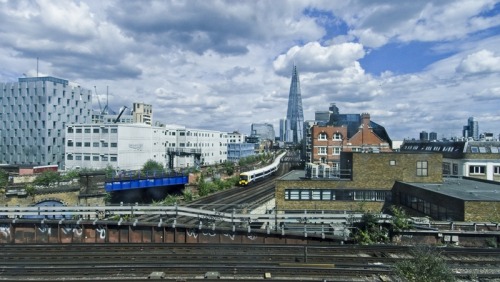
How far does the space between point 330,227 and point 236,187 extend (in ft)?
139

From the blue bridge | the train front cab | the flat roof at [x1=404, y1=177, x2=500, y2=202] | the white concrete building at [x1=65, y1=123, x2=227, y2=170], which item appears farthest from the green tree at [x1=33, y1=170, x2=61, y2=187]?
the flat roof at [x1=404, y1=177, x2=500, y2=202]

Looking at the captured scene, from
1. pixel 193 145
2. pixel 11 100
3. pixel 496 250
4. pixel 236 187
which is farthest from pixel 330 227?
pixel 11 100

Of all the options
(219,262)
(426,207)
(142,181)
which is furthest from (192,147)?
(219,262)

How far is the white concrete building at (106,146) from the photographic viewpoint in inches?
2687

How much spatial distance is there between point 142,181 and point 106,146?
85.5 ft

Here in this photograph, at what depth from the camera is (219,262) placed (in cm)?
1470

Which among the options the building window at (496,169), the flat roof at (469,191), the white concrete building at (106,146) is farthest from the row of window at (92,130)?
the building window at (496,169)

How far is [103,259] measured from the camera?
603 inches

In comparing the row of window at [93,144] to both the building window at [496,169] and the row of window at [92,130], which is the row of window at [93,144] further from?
the building window at [496,169]

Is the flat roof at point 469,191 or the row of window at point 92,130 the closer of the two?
the flat roof at point 469,191

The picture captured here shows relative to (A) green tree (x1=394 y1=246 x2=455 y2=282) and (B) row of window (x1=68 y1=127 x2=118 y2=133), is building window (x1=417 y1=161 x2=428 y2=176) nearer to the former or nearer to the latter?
(A) green tree (x1=394 y1=246 x2=455 y2=282)

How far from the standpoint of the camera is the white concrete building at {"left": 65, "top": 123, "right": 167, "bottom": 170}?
68.2 m

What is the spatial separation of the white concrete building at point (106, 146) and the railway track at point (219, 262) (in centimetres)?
5335

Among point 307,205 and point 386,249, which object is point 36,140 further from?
point 386,249
